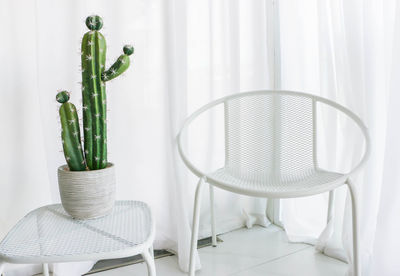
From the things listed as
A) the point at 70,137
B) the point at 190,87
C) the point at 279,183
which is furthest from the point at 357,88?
the point at 70,137

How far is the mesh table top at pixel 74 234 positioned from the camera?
0.92 meters

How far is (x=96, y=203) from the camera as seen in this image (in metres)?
1.11

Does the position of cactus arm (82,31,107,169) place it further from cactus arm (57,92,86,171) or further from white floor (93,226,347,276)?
white floor (93,226,347,276)

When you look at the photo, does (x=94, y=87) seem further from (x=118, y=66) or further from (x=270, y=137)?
(x=270, y=137)

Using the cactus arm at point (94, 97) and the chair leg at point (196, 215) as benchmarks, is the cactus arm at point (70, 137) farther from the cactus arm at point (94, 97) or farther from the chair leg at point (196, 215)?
the chair leg at point (196, 215)

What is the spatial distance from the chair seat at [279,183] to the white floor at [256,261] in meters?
0.44

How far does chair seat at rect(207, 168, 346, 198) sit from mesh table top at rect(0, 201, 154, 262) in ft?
0.93

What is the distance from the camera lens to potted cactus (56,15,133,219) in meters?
1.10

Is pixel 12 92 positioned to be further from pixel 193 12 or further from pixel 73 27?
Result: pixel 193 12

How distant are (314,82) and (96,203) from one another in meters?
1.15

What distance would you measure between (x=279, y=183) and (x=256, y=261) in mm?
534

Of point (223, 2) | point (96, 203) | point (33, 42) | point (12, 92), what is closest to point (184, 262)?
point (96, 203)

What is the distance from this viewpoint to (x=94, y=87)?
1126 mm

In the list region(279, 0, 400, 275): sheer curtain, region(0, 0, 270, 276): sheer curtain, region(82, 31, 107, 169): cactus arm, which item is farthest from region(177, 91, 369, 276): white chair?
region(82, 31, 107, 169): cactus arm
